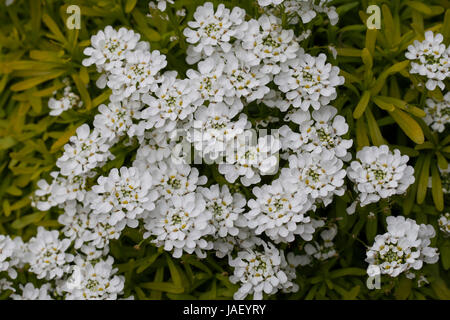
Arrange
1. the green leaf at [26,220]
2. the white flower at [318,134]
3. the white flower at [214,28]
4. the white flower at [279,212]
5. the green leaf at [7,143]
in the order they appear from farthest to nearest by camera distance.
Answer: the green leaf at [7,143], the green leaf at [26,220], the white flower at [214,28], the white flower at [318,134], the white flower at [279,212]

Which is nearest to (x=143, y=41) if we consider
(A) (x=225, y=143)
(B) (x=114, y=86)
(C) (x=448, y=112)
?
(B) (x=114, y=86)

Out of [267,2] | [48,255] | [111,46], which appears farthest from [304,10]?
[48,255]

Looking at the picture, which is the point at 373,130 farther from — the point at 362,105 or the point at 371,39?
the point at 371,39

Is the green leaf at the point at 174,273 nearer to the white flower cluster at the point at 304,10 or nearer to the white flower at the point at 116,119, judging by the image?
the white flower at the point at 116,119

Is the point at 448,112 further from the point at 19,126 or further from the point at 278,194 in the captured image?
the point at 19,126

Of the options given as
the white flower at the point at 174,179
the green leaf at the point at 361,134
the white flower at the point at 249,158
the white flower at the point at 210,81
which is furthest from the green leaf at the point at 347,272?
the white flower at the point at 210,81
